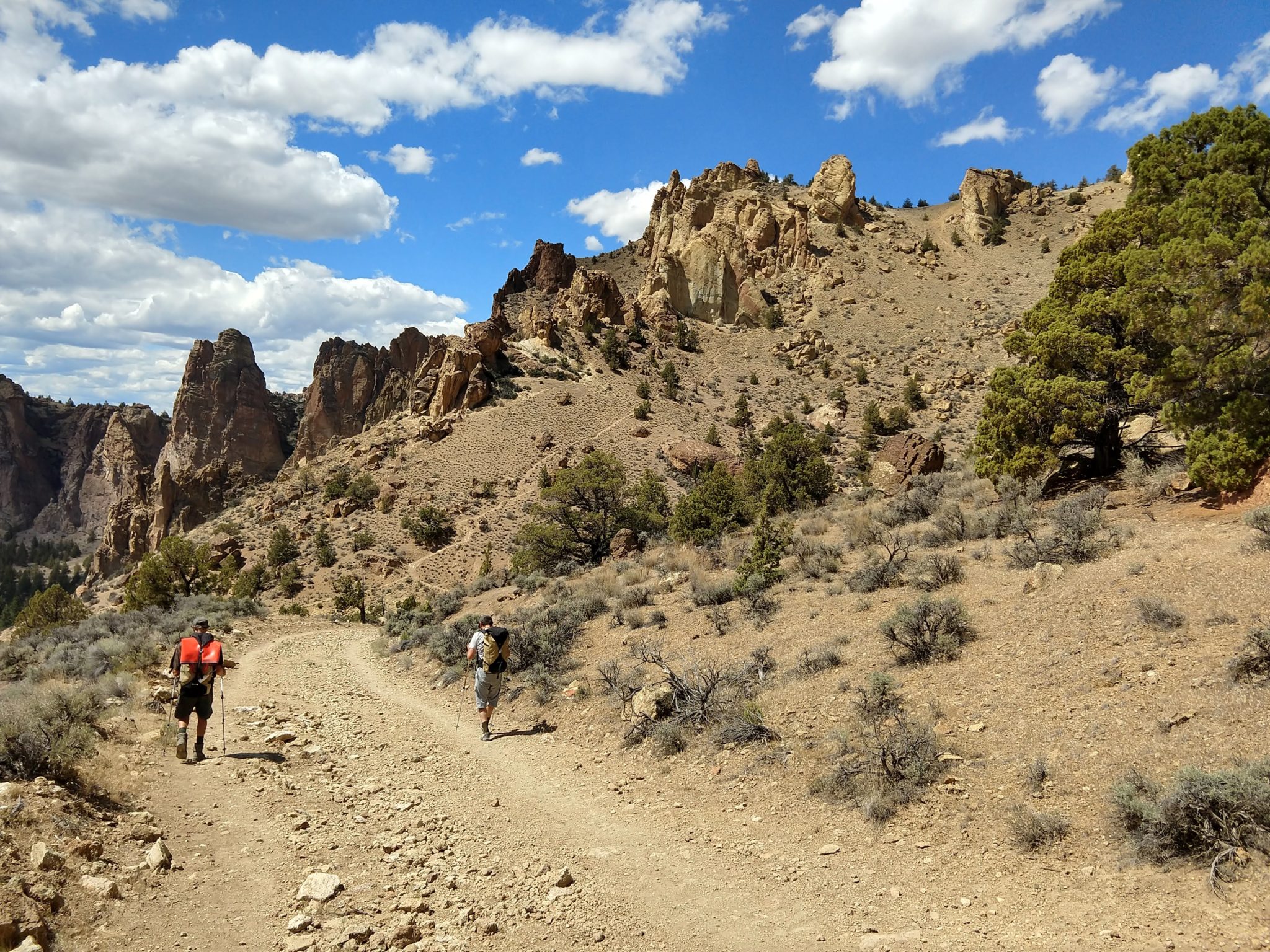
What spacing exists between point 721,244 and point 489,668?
211 ft

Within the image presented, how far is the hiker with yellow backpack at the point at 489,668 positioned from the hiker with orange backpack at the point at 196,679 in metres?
3.12

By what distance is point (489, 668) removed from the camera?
9.37 meters

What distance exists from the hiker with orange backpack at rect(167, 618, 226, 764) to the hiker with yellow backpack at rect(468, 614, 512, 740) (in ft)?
10.2

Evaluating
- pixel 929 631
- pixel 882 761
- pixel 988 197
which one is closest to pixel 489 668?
pixel 882 761

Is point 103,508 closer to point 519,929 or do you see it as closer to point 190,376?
point 190,376

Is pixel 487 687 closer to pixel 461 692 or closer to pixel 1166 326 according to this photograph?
pixel 461 692

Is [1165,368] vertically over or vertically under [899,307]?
under

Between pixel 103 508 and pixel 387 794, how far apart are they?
140287 millimetres

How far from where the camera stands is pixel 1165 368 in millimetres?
12195

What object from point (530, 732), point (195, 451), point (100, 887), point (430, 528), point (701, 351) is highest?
point (701, 351)

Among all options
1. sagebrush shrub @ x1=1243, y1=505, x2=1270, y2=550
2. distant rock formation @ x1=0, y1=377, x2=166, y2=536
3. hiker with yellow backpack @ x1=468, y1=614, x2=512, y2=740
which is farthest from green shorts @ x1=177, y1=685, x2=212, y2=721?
distant rock formation @ x1=0, y1=377, x2=166, y2=536

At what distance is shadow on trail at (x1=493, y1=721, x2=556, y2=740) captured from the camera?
9328mm

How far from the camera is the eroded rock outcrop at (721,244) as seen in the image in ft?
213

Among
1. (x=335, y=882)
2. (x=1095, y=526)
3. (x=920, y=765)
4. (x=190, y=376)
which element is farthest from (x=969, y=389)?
(x=190, y=376)
